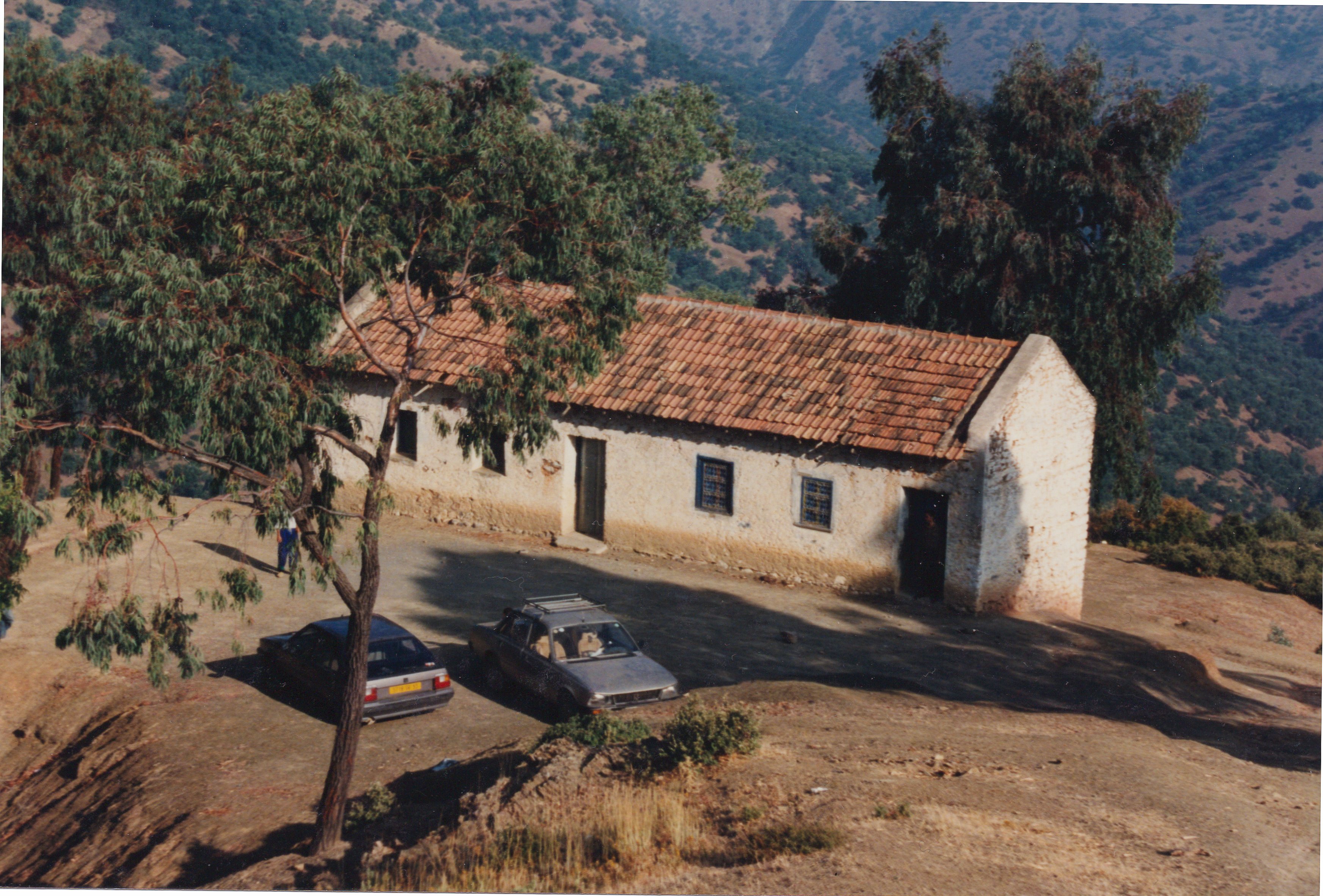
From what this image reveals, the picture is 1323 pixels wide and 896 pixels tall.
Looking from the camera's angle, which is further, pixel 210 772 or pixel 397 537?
pixel 397 537

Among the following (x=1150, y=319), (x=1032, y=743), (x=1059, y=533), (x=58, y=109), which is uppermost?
(x=58, y=109)

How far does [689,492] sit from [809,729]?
29.5ft

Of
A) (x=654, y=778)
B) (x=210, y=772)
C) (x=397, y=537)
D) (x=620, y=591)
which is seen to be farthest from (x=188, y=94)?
(x=654, y=778)

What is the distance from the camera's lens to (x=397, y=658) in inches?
599

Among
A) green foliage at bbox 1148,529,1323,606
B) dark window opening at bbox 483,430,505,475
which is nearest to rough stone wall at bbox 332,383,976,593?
dark window opening at bbox 483,430,505,475

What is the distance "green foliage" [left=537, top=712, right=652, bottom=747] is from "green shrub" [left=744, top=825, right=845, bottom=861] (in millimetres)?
2583

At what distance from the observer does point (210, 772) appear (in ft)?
45.3

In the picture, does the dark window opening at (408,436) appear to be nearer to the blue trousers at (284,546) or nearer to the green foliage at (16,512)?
the blue trousers at (284,546)

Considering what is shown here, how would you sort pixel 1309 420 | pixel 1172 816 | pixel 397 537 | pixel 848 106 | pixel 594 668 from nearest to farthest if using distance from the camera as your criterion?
pixel 1172 816, pixel 594 668, pixel 397 537, pixel 1309 420, pixel 848 106

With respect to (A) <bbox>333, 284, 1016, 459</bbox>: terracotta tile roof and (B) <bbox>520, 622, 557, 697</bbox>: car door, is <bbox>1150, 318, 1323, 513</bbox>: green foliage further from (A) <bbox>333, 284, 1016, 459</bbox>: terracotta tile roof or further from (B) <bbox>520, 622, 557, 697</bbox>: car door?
(B) <bbox>520, 622, 557, 697</bbox>: car door

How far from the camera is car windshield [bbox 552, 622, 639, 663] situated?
1538cm

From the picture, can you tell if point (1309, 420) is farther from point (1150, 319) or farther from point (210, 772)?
point (210, 772)

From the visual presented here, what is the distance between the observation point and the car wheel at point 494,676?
642 inches

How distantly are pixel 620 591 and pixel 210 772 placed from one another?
28.9 ft
